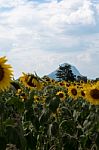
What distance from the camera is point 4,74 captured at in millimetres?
4215

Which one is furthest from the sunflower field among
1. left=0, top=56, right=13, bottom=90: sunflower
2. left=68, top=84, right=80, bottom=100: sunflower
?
left=68, top=84, right=80, bottom=100: sunflower

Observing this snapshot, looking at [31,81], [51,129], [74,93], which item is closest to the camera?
[51,129]

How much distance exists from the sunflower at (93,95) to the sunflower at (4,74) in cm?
246

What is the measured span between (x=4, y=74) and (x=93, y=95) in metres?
2.71

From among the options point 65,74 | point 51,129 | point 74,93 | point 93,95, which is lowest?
point 51,129

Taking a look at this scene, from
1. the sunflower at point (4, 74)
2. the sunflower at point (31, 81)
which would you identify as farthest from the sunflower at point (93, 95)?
the sunflower at point (4, 74)

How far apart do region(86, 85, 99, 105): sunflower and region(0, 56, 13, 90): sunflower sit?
2462 millimetres

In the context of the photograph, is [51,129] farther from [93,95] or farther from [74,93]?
[74,93]

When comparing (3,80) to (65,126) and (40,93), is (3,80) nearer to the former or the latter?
(65,126)

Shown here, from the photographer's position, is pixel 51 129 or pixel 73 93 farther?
pixel 73 93

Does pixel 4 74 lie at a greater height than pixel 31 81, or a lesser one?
lesser

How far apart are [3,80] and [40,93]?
5.49 m

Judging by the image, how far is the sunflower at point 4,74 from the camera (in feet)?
13.1

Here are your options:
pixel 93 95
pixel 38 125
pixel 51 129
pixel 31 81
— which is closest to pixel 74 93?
pixel 93 95
